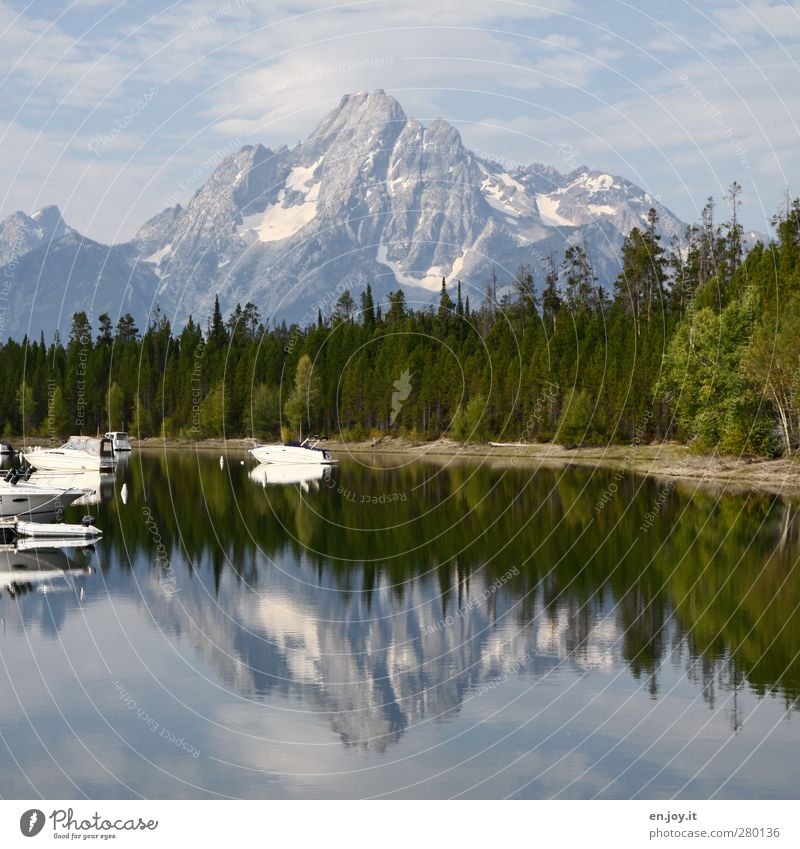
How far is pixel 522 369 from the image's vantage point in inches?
5354

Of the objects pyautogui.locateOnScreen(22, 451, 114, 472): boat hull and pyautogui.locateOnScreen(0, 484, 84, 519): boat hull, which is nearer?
pyautogui.locateOnScreen(0, 484, 84, 519): boat hull

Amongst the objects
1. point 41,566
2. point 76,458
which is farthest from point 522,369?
point 41,566

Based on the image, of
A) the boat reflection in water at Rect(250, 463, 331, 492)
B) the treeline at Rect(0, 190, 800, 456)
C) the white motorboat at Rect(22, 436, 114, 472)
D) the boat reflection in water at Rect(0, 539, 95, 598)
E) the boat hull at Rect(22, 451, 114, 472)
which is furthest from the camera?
the white motorboat at Rect(22, 436, 114, 472)

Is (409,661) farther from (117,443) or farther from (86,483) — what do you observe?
(117,443)

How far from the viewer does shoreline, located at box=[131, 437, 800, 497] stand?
84375 millimetres

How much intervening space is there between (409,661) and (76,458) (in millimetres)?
80781

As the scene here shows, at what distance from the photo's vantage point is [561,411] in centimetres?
12962

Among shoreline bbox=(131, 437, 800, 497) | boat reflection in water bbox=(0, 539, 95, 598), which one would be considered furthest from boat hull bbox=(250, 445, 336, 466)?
boat reflection in water bbox=(0, 539, 95, 598)

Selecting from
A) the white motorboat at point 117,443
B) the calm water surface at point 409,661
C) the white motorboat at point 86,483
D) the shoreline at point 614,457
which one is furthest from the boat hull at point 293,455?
the calm water surface at point 409,661

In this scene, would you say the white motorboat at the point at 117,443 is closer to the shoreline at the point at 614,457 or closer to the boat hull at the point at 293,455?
the shoreline at the point at 614,457

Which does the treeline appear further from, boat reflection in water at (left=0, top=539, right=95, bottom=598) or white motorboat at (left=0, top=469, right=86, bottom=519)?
boat reflection in water at (left=0, top=539, right=95, bottom=598)

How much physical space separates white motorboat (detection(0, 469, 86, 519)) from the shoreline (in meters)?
41.5
